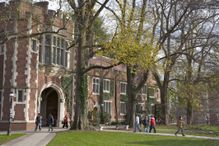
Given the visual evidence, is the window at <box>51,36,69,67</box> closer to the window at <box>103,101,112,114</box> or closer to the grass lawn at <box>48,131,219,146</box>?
the window at <box>103,101,112,114</box>

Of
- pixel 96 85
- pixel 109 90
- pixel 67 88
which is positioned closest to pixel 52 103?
pixel 67 88

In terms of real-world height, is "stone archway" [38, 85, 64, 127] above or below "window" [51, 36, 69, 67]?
below

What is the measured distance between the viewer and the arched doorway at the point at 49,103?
4209 centimetres

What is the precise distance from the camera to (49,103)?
142ft

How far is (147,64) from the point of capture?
30.6 meters

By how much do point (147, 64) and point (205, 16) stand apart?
11691 mm

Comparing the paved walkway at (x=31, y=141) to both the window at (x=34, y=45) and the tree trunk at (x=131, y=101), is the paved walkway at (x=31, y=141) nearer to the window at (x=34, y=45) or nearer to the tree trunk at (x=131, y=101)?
the window at (x=34, y=45)

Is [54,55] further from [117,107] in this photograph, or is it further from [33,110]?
[117,107]

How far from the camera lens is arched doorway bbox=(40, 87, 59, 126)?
4209 centimetres

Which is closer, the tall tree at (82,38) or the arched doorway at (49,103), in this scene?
the tall tree at (82,38)

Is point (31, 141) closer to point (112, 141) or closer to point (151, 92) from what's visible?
point (112, 141)

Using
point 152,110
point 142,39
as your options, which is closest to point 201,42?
point 142,39

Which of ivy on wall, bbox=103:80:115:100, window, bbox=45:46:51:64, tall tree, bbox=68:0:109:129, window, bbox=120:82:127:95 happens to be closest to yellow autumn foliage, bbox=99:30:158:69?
tall tree, bbox=68:0:109:129

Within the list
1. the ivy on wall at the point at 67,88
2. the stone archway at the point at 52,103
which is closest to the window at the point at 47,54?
the stone archway at the point at 52,103
